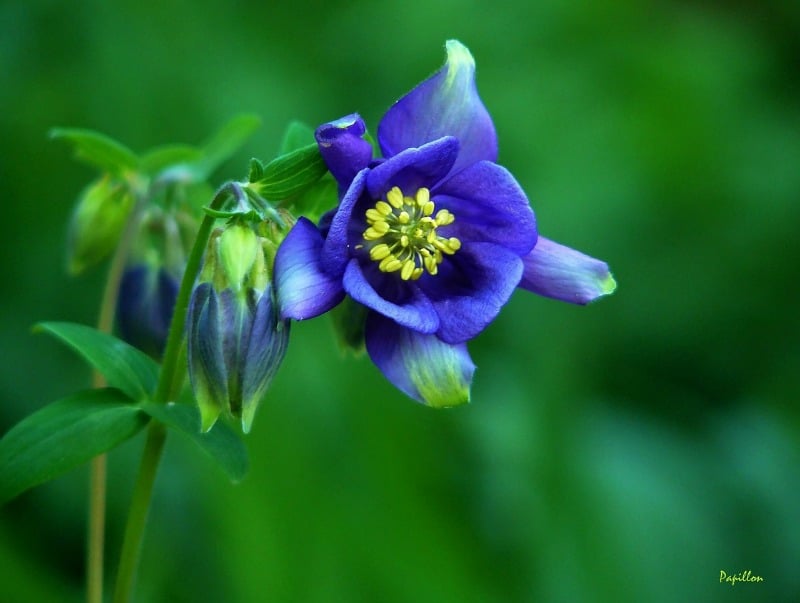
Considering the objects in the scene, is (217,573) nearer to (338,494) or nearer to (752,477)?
(338,494)

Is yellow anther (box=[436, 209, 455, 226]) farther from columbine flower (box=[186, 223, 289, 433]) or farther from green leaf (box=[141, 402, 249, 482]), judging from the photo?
green leaf (box=[141, 402, 249, 482])

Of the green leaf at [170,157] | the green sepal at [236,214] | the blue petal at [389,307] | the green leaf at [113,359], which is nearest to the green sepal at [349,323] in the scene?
the blue petal at [389,307]

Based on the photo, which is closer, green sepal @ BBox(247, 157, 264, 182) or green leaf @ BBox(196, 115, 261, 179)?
green sepal @ BBox(247, 157, 264, 182)

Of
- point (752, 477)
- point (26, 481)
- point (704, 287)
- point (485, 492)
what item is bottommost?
point (752, 477)

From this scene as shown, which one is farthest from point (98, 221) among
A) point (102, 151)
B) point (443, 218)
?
point (443, 218)

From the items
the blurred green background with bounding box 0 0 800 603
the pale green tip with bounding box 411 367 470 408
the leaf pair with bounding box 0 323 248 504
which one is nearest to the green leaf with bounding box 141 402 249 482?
the leaf pair with bounding box 0 323 248 504

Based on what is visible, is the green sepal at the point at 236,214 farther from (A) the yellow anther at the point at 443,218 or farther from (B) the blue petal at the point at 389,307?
(A) the yellow anther at the point at 443,218

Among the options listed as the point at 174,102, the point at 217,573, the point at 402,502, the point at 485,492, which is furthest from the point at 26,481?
the point at 174,102
